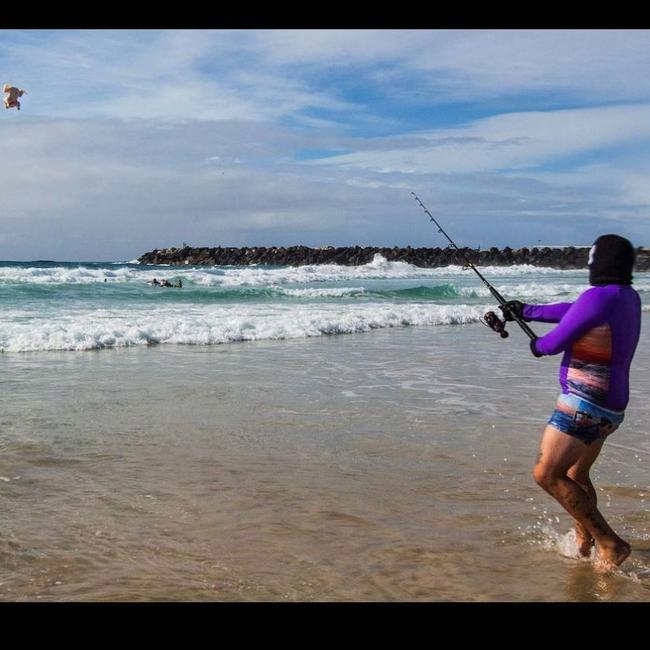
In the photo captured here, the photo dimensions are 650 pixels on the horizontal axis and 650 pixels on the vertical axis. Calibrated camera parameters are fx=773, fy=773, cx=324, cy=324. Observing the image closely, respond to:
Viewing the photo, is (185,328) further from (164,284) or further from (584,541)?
(164,284)

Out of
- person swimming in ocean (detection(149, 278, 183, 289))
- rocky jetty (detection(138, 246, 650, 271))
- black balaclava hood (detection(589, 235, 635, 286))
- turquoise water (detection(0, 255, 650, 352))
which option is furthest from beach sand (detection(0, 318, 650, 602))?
rocky jetty (detection(138, 246, 650, 271))

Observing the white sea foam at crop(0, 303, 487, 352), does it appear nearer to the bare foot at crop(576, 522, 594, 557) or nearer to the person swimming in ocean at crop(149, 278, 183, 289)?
the bare foot at crop(576, 522, 594, 557)

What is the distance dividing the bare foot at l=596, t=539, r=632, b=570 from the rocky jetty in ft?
210

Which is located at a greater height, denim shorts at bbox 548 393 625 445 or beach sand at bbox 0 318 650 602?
denim shorts at bbox 548 393 625 445

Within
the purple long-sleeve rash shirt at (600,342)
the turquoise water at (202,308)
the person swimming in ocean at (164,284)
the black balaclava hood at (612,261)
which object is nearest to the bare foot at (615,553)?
the purple long-sleeve rash shirt at (600,342)

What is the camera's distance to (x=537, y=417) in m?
7.98

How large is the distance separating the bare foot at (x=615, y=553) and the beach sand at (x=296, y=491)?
9 centimetres

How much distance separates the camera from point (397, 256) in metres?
76.7

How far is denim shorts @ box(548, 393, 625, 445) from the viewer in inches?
154

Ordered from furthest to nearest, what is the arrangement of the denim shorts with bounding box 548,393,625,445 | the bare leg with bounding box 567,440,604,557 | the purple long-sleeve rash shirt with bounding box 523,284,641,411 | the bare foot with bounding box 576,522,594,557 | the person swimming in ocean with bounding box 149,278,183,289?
the person swimming in ocean with bounding box 149,278,183,289 < the bare foot with bounding box 576,522,594,557 < the bare leg with bounding box 567,440,604,557 < the denim shorts with bounding box 548,393,625,445 < the purple long-sleeve rash shirt with bounding box 523,284,641,411

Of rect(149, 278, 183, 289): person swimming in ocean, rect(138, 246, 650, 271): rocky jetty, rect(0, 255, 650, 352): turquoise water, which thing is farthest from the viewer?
rect(138, 246, 650, 271): rocky jetty

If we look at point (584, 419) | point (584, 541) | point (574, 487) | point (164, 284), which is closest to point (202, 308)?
point (164, 284)

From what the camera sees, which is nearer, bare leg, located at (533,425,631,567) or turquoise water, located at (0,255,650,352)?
bare leg, located at (533,425,631,567)
